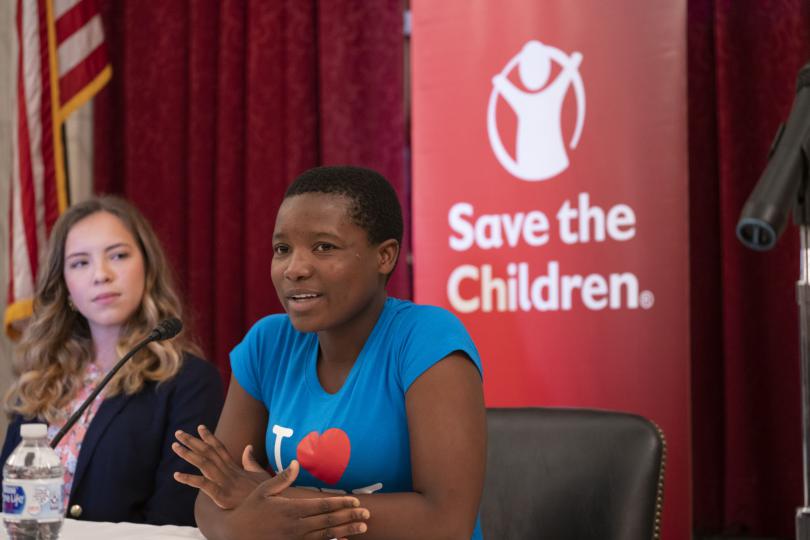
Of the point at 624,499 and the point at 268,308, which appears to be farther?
the point at 268,308

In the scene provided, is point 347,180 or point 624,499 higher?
point 347,180

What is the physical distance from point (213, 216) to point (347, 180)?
7.18ft

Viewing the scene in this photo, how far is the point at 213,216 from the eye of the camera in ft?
11.4

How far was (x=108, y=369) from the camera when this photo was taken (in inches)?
83.9

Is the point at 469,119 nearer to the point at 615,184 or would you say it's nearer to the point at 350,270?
the point at 615,184

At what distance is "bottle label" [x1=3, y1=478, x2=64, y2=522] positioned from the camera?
4.02 feet

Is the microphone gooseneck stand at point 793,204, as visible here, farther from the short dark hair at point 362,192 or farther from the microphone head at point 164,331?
the microphone head at point 164,331

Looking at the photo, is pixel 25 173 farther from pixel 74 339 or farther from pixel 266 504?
pixel 266 504

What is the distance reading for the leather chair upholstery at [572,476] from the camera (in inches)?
56.4

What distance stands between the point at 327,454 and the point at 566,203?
4.12 feet

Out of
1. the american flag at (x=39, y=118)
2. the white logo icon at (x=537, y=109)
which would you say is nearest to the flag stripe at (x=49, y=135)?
the american flag at (x=39, y=118)

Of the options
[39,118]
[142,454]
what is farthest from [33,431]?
[39,118]

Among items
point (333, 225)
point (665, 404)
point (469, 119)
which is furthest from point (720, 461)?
point (333, 225)

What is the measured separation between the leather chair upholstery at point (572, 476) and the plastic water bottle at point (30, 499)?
2.25ft
